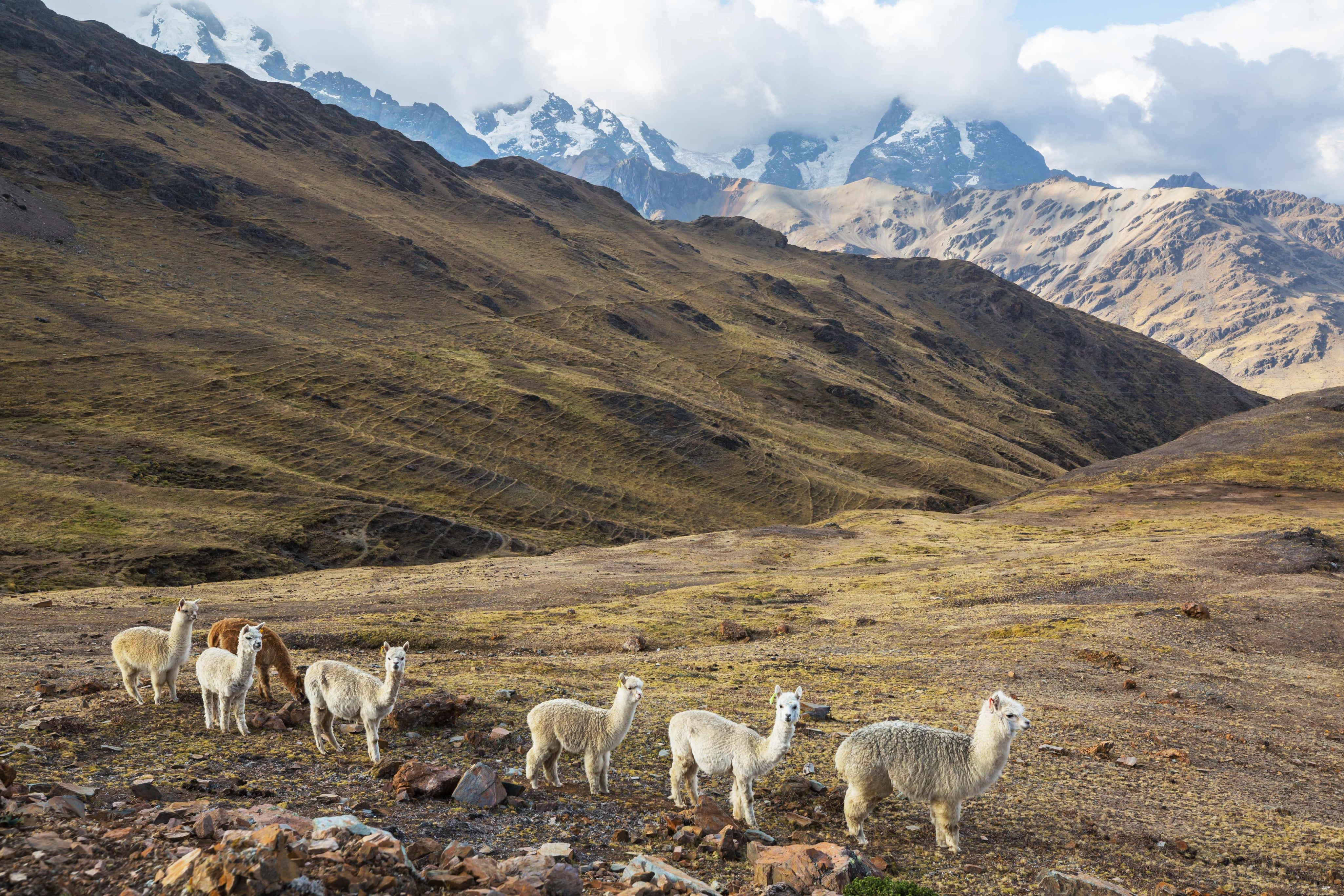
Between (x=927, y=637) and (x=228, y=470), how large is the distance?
59576 millimetres

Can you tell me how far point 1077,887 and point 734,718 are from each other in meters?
8.31

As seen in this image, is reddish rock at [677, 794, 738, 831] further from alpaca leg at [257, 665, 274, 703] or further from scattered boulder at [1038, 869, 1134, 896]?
alpaca leg at [257, 665, 274, 703]

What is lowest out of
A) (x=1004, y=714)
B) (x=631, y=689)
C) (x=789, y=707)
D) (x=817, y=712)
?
(x=817, y=712)

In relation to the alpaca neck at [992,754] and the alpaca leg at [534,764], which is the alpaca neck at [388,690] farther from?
the alpaca neck at [992,754]

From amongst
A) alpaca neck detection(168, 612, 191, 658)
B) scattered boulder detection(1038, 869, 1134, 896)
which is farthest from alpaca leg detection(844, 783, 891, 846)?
alpaca neck detection(168, 612, 191, 658)

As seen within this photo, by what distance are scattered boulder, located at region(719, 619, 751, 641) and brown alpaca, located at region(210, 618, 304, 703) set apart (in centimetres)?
1640

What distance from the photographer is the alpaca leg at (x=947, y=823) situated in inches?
442

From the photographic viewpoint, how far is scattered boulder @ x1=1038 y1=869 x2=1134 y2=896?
8.97 meters

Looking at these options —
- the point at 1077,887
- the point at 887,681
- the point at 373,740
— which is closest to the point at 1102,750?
the point at 887,681

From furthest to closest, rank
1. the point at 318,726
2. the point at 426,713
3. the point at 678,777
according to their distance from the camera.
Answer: the point at 426,713 < the point at 318,726 < the point at 678,777

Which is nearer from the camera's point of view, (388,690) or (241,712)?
(388,690)


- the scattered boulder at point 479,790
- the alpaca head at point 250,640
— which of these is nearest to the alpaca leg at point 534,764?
the scattered boulder at point 479,790

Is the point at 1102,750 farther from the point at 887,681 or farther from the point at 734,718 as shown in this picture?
the point at 734,718

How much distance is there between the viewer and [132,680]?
1575 cm
